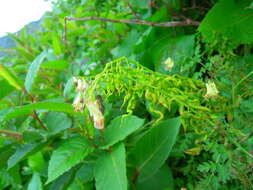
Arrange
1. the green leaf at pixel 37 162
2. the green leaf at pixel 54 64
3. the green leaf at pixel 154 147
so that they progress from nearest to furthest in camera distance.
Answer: the green leaf at pixel 154 147 < the green leaf at pixel 37 162 < the green leaf at pixel 54 64

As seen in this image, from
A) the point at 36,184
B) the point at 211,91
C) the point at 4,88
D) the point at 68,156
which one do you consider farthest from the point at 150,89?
the point at 4,88

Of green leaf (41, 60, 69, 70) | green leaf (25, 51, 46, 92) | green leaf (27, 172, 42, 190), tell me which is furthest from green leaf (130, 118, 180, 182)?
green leaf (41, 60, 69, 70)

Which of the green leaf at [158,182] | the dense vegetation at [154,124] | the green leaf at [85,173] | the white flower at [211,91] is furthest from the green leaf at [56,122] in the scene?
the white flower at [211,91]

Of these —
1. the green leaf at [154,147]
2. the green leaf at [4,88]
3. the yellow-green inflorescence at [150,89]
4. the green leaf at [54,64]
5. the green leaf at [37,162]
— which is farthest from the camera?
the green leaf at [54,64]

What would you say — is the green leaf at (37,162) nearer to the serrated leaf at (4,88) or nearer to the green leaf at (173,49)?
the serrated leaf at (4,88)

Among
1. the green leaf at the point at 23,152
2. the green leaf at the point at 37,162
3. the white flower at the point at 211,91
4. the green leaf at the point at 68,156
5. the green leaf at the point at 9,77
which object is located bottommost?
the green leaf at the point at 37,162

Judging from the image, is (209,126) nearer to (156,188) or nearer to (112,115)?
(156,188)
